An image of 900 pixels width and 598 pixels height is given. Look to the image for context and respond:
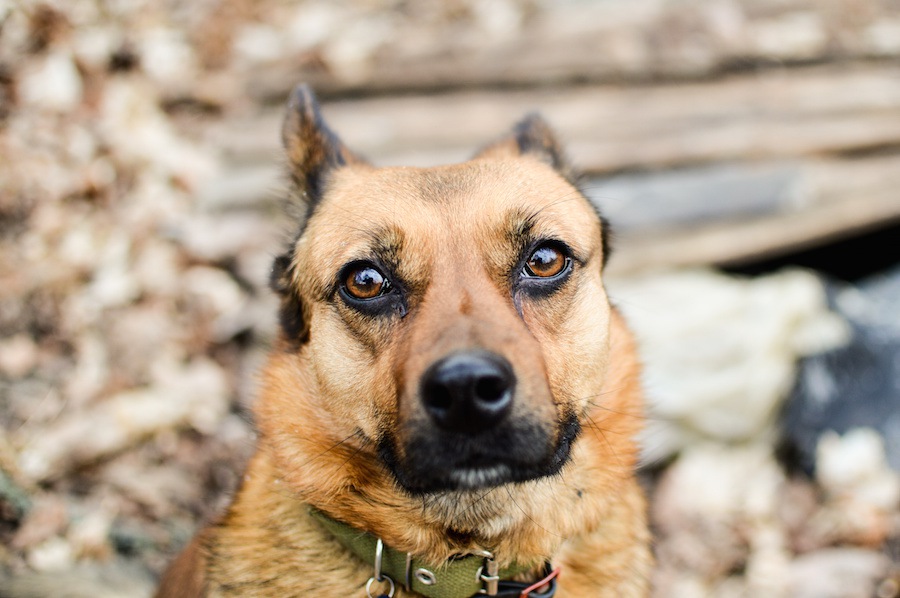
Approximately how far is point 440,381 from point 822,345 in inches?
144

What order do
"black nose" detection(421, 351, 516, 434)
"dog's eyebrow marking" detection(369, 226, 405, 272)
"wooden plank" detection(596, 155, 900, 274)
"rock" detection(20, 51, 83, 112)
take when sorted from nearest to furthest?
"black nose" detection(421, 351, 516, 434), "dog's eyebrow marking" detection(369, 226, 405, 272), "rock" detection(20, 51, 83, 112), "wooden plank" detection(596, 155, 900, 274)

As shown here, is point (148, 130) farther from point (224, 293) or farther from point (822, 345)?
point (822, 345)

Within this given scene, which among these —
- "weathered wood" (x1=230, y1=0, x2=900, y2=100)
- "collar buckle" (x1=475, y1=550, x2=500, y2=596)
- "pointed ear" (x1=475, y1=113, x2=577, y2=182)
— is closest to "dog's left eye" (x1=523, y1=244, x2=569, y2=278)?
"pointed ear" (x1=475, y1=113, x2=577, y2=182)

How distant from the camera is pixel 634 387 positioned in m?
2.85

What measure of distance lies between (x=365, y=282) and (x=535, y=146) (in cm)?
130

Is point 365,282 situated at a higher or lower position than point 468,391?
higher

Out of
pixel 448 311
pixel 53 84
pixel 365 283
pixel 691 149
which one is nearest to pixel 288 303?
pixel 365 283

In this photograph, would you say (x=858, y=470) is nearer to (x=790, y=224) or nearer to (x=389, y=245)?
(x=790, y=224)

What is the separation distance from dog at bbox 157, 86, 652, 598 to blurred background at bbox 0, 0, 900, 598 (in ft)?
2.36

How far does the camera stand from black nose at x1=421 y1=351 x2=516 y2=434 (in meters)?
1.99

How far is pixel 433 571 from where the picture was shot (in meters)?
2.38

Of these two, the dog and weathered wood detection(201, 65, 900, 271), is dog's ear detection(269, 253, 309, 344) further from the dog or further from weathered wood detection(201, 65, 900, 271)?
weathered wood detection(201, 65, 900, 271)

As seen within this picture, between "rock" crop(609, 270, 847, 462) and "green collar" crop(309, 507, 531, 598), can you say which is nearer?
"green collar" crop(309, 507, 531, 598)

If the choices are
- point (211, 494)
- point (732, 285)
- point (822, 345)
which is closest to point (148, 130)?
point (211, 494)
